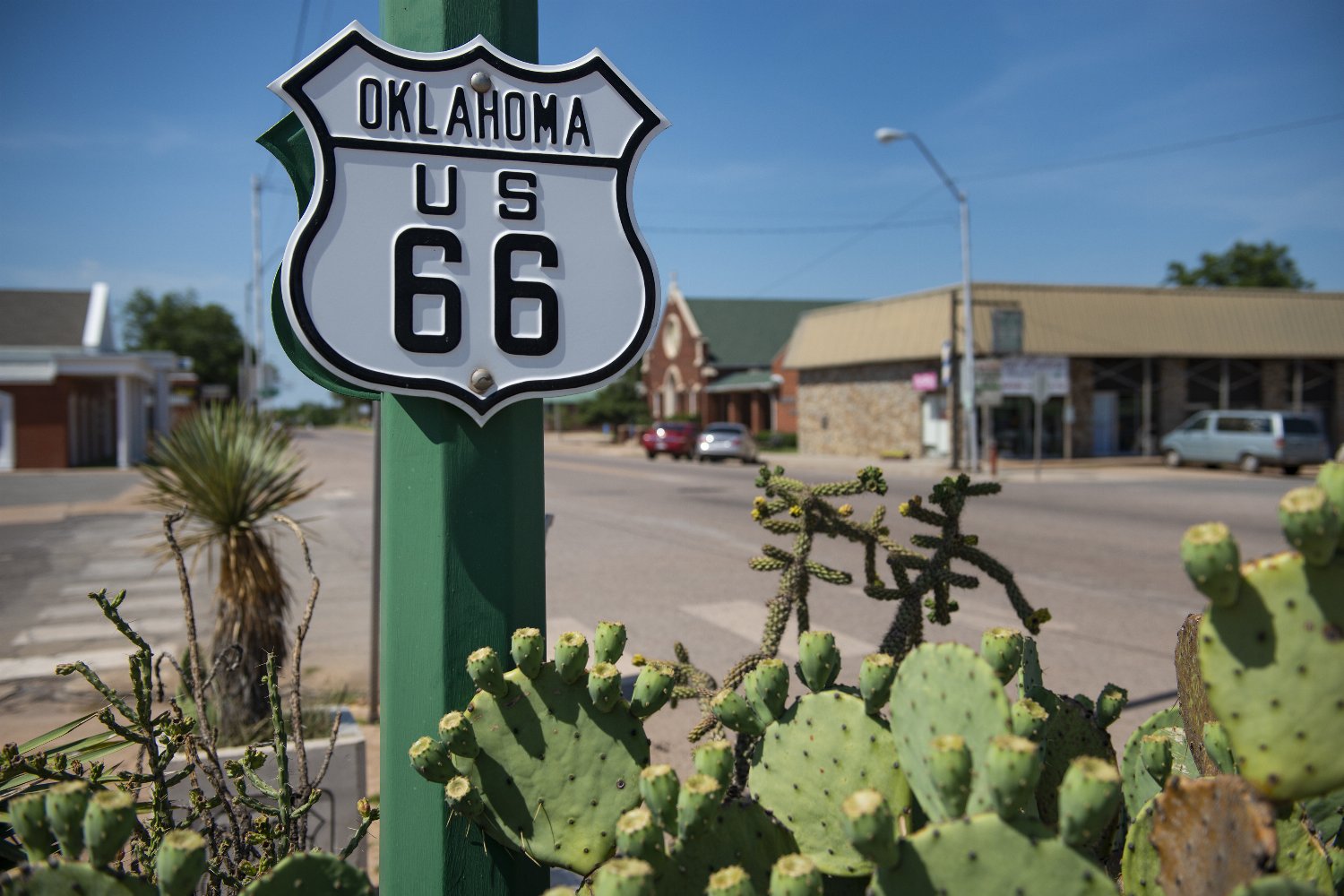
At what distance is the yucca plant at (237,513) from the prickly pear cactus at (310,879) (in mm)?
4677

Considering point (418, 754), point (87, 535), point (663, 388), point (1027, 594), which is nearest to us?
point (418, 754)

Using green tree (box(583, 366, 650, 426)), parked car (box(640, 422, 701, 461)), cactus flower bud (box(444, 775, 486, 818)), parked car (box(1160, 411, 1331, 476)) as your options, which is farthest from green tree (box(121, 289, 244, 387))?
cactus flower bud (box(444, 775, 486, 818))

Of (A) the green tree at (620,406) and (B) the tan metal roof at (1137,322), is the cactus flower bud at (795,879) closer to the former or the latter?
(B) the tan metal roof at (1137,322)

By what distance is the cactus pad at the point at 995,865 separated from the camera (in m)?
1.21

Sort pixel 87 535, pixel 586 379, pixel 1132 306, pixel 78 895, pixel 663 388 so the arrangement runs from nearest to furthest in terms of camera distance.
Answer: pixel 78 895, pixel 586 379, pixel 87 535, pixel 1132 306, pixel 663 388

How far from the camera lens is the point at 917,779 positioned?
4.56 feet

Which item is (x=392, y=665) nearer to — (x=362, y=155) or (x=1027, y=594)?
(x=362, y=155)

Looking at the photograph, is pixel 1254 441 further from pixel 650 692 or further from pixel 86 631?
pixel 650 692

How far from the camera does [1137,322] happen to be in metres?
35.1

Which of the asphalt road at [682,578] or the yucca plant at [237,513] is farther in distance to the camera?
the asphalt road at [682,578]

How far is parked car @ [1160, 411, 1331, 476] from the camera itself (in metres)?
27.3

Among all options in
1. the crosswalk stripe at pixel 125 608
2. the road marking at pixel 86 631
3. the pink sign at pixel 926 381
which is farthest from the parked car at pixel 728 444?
the road marking at pixel 86 631

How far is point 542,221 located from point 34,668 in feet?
23.4

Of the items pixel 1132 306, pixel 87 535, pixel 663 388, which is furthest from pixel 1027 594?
pixel 663 388
